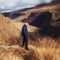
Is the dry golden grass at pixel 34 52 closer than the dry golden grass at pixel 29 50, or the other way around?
the dry golden grass at pixel 34 52

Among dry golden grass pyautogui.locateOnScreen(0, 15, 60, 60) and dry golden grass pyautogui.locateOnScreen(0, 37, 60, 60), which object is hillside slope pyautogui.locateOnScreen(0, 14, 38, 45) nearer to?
dry golden grass pyautogui.locateOnScreen(0, 15, 60, 60)

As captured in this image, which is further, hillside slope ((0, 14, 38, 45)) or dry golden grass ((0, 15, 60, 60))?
hillside slope ((0, 14, 38, 45))

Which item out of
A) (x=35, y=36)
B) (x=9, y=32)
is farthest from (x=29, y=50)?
(x=35, y=36)

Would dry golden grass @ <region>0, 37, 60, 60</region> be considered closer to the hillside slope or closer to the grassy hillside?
the grassy hillside

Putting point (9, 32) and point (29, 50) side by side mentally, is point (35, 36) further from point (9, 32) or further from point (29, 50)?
point (29, 50)

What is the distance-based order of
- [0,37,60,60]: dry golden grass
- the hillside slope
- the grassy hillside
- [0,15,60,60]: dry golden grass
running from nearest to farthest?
[0,37,60,60]: dry golden grass, [0,15,60,60]: dry golden grass, the grassy hillside, the hillside slope

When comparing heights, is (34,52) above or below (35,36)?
above

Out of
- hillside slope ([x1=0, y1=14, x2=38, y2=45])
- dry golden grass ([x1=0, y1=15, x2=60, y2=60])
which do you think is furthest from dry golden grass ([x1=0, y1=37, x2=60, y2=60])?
hillside slope ([x1=0, y1=14, x2=38, y2=45])

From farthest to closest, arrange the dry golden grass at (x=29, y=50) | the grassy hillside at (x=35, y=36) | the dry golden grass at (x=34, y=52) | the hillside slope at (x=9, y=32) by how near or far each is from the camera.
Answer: the hillside slope at (x=9, y=32) < the grassy hillside at (x=35, y=36) < the dry golden grass at (x=29, y=50) < the dry golden grass at (x=34, y=52)

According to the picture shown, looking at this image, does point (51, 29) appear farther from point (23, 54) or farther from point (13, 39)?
point (23, 54)

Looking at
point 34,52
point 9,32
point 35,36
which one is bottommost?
point 35,36

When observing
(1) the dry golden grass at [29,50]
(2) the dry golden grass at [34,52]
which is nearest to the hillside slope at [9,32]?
(1) the dry golden grass at [29,50]

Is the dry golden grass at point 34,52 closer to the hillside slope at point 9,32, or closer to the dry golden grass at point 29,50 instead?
the dry golden grass at point 29,50

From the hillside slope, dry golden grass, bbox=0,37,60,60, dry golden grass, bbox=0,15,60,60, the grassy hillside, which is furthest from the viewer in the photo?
the hillside slope
